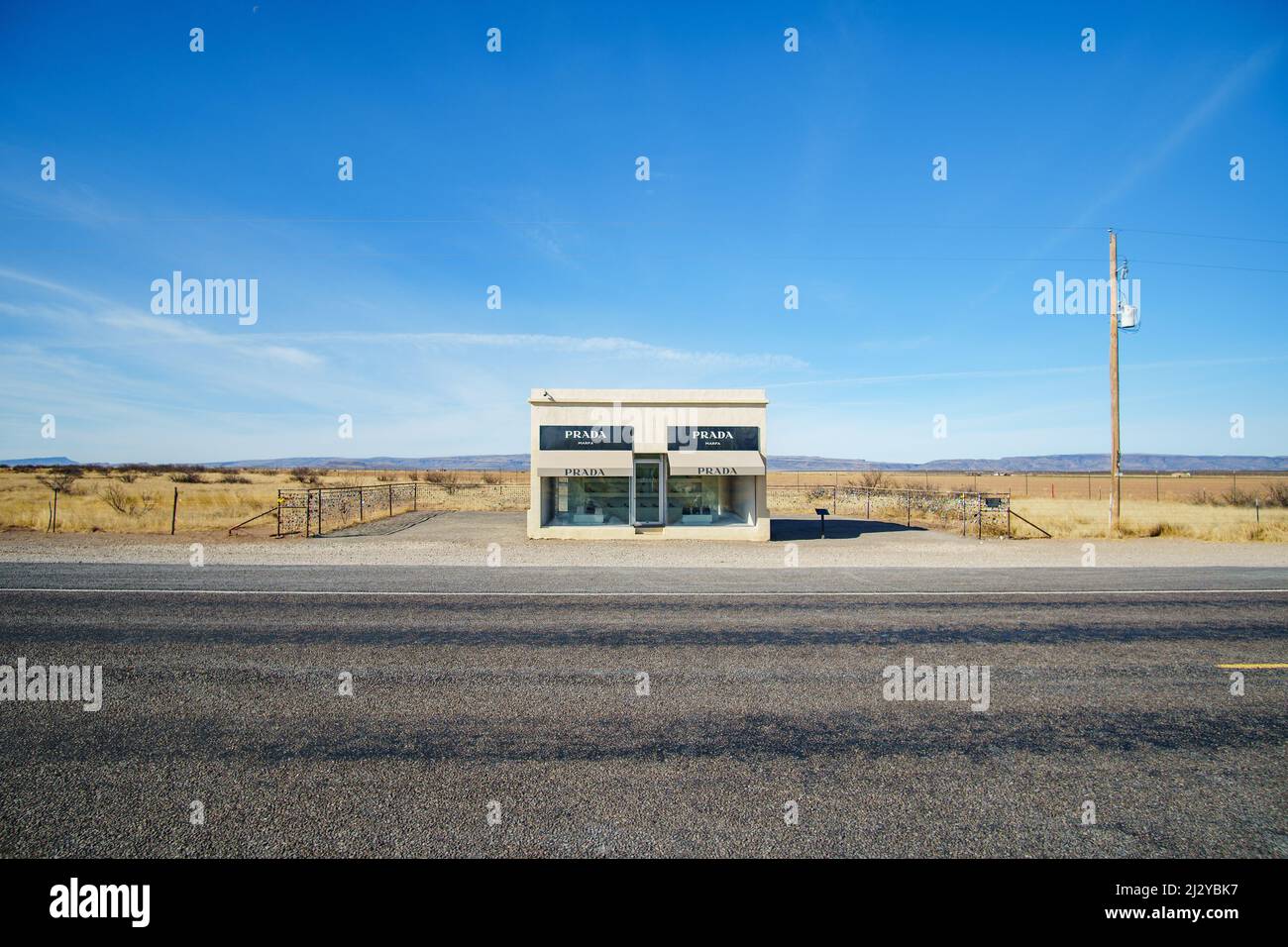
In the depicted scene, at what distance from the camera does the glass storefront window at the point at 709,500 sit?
20688 millimetres

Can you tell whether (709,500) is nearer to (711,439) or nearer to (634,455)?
(711,439)

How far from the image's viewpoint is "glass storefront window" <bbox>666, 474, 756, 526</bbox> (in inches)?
814

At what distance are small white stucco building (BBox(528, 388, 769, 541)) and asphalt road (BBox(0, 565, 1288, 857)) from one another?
423 inches

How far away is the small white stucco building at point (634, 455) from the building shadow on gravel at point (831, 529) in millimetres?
1965

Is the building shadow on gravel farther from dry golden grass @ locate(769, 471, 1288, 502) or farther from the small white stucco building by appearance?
dry golden grass @ locate(769, 471, 1288, 502)

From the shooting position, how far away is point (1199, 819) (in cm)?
362

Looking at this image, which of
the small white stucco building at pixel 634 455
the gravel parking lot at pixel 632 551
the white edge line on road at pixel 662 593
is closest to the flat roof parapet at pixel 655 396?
the small white stucco building at pixel 634 455

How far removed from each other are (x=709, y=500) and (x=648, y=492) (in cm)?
222

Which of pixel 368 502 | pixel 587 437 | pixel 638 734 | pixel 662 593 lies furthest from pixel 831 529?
pixel 368 502

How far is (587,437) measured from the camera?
20078mm

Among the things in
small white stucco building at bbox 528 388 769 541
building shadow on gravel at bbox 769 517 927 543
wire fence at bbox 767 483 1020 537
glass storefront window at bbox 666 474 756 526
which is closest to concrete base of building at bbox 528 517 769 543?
small white stucco building at bbox 528 388 769 541

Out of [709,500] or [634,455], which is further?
[709,500]

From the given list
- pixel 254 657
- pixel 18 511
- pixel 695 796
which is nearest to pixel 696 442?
pixel 254 657

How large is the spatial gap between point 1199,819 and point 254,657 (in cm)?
810
